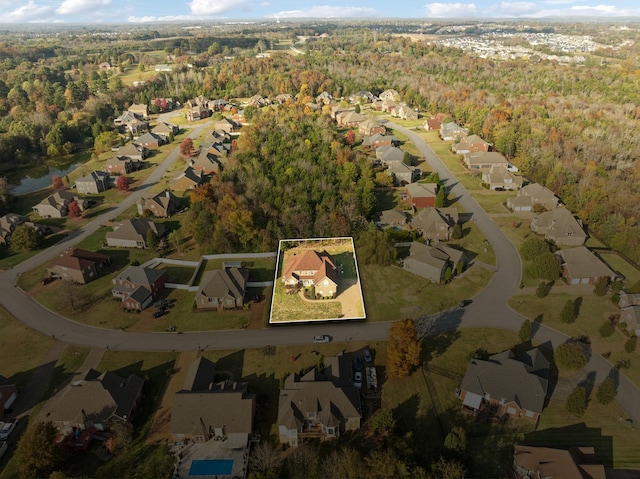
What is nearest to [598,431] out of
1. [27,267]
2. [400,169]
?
[400,169]

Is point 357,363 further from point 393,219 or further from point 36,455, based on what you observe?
point 393,219

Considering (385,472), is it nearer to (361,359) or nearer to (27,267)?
(361,359)

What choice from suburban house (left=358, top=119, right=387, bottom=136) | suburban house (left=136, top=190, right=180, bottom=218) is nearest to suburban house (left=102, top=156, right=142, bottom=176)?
suburban house (left=136, top=190, right=180, bottom=218)

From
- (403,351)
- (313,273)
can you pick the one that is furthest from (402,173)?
(403,351)

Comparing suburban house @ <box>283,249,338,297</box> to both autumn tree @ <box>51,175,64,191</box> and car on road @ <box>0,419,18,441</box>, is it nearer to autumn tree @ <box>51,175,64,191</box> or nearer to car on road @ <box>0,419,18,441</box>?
car on road @ <box>0,419,18,441</box>

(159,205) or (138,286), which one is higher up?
(138,286)

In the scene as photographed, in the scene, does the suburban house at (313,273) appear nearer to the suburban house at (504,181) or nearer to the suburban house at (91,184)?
the suburban house at (504,181)
